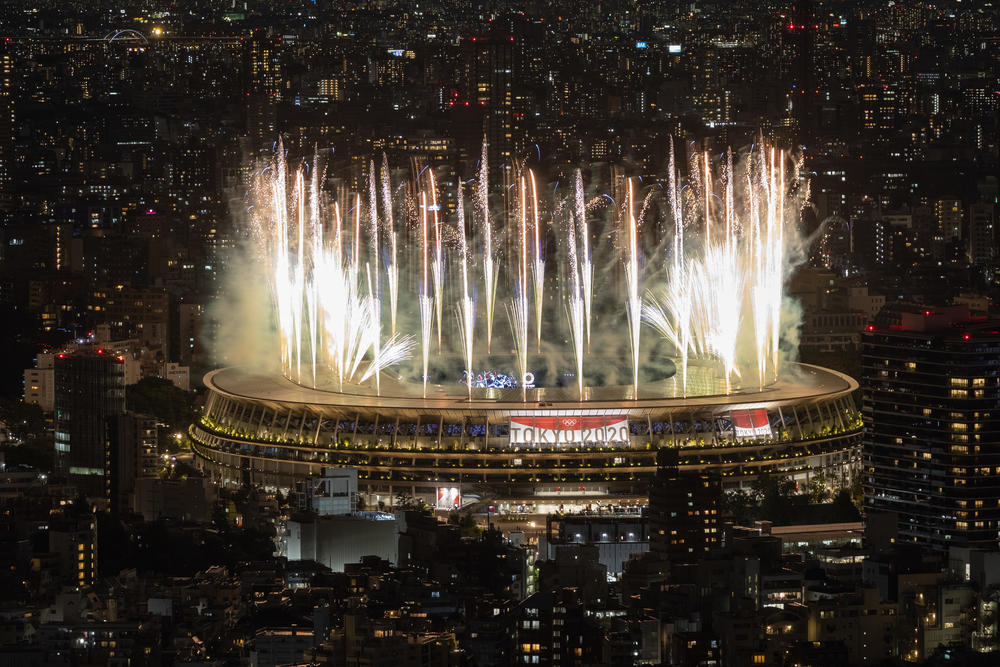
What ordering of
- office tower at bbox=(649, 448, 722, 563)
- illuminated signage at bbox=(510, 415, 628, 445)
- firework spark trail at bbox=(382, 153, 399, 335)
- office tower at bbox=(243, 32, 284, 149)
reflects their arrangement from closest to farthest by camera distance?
office tower at bbox=(649, 448, 722, 563), illuminated signage at bbox=(510, 415, 628, 445), firework spark trail at bbox=(382, 153, 399, 335), office tower at bbox=(243, 32, 284, 149)

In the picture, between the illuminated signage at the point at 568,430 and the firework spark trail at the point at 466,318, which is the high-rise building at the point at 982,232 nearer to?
the firework spark trail at the point at 466,318

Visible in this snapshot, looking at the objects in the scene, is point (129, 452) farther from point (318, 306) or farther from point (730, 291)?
point (730, 291)

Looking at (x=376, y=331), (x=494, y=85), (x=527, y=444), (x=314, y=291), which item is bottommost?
(x=527, y=444)

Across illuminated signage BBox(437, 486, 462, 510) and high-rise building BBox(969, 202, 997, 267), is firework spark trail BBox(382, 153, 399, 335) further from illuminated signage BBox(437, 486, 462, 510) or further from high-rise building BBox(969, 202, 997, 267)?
high-rise building BBox(969, 202, 997, 267)

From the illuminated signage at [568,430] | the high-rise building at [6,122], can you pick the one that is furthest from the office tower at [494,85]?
the illuminated signage at [568,430]

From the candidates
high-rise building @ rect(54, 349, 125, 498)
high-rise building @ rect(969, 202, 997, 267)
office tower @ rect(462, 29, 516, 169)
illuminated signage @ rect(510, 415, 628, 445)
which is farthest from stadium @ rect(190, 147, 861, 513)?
high-rise building @ rect(969, 202, 997, 267)

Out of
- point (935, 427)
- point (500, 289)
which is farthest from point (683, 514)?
point (500, 289)

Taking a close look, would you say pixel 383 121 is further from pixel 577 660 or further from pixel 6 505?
pixel 577 660
